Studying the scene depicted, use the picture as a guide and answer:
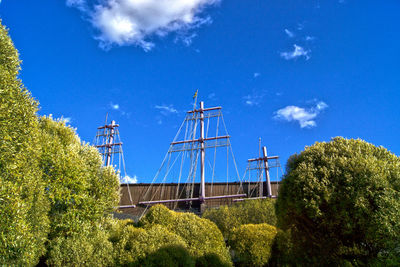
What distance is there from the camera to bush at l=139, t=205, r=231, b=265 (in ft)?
57.4

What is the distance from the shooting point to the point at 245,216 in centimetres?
3114

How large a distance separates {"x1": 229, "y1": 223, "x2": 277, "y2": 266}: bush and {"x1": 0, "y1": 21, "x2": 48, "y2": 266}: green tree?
14.0 meters

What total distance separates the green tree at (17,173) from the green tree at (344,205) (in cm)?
1441

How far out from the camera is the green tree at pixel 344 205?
1345 centimetres

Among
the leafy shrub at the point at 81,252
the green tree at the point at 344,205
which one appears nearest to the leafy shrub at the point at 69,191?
the leafy shrub at the point at 81,252

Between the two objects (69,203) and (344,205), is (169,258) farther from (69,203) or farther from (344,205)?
(344,205)

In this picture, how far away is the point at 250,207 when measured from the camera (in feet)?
106

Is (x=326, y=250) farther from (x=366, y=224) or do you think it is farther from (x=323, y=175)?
(x=323, y=175)

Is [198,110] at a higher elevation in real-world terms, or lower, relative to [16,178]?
higher

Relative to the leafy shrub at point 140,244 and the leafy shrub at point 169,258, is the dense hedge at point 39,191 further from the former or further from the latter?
the leafy shrub at point 169,258

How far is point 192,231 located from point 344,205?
941 centimetres

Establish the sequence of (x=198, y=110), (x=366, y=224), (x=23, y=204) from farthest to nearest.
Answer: (x=198, y=110) → (x=366, y=224) → (x=23, y=204)

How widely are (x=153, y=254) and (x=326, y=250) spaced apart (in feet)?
32.1

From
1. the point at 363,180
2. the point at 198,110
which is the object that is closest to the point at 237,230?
the point at 363,180
